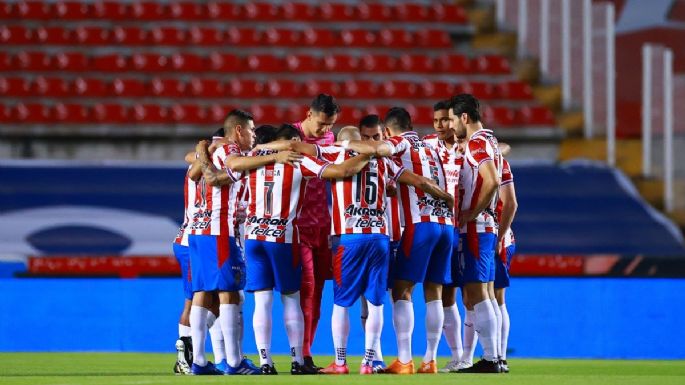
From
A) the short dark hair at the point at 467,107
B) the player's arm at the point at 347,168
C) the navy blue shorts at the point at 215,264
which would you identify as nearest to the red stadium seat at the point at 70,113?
the navy blue shorts at the point at 215,264

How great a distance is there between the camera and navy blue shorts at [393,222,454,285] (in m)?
8.92

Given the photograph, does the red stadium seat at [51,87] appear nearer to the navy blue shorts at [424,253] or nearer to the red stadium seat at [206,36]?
the red stadium seat at [206,36]

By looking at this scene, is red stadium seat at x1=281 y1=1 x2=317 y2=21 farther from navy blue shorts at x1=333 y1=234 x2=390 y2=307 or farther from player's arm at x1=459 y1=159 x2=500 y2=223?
navy blue shorts at x1=333 y1=234 x2=390 y2=307

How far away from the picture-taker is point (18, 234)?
15.1 metres

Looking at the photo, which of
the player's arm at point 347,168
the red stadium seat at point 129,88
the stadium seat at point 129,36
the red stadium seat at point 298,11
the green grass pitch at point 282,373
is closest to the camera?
the green grass pitch at point 282,373

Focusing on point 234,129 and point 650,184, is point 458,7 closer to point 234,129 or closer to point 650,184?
point 650,184

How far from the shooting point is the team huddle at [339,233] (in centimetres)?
870

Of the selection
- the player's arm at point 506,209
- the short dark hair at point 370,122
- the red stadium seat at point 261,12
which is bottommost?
the player's arm at point 506,209

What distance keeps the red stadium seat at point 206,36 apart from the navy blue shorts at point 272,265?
11072mm

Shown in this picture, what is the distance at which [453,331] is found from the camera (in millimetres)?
9500

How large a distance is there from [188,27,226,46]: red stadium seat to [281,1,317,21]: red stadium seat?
111 cm

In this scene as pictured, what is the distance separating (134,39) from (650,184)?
24.6 feet

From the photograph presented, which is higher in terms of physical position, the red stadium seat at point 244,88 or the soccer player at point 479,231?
the red stadium seat at point 244,88

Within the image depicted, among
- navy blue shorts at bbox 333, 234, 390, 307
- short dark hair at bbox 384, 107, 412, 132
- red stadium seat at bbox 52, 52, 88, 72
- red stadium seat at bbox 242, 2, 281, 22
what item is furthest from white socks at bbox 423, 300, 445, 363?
red stadium seat at bbox 242, 2, 281, 22
